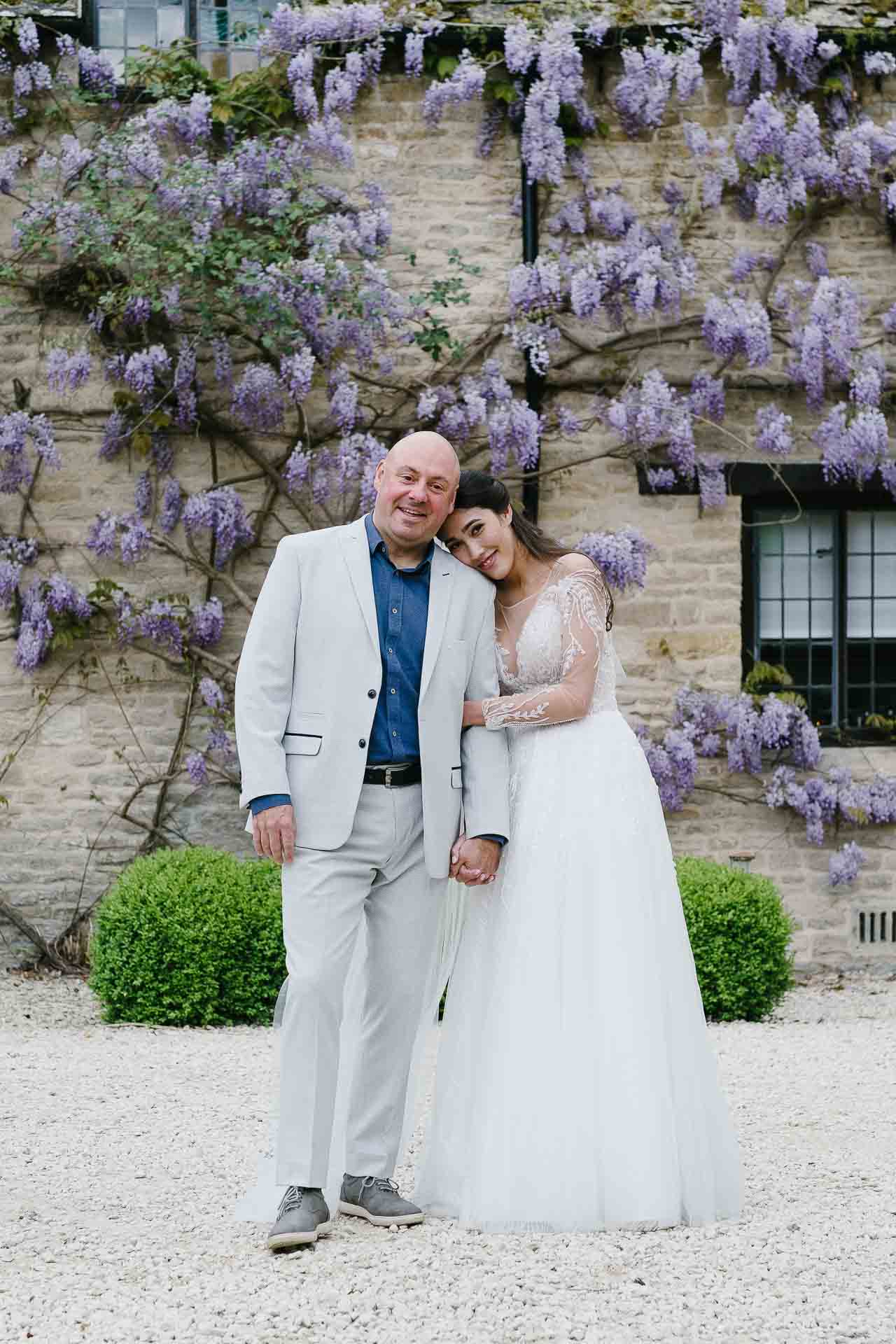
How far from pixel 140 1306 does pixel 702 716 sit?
219 inches

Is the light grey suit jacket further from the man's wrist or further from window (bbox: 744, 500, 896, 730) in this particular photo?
window (bbox: 744, 500, 896, 730)

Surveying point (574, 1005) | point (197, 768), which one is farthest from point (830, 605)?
point (574, 1005)

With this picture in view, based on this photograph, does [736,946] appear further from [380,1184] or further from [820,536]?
[380,1184]

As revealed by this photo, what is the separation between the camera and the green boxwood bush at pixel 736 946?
6746 mm

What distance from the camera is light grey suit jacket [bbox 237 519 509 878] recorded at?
352 centimetres

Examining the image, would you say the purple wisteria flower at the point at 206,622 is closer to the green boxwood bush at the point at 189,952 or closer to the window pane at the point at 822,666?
the green boxwood bush at the point at 189,952

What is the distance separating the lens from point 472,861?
12.0 ft

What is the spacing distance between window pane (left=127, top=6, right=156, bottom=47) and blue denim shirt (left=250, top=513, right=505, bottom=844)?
5.63 m

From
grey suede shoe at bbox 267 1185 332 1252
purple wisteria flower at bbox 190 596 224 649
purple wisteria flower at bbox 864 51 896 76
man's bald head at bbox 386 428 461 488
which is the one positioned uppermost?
purple wisteria flower at bbox 864 51 896 76

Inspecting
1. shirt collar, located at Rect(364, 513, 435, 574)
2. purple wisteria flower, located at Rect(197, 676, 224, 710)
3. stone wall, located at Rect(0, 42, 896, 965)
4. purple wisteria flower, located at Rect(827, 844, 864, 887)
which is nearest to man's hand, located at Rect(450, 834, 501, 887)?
shirt collar, located at Rect(364, 513, 435, 574)

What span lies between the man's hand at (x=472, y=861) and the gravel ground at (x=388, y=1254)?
0.81 metres

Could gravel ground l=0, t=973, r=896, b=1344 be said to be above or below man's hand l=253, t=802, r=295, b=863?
below

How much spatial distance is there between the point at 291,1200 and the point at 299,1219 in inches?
2.3

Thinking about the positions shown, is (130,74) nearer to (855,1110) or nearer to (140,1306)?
(855,1110)
